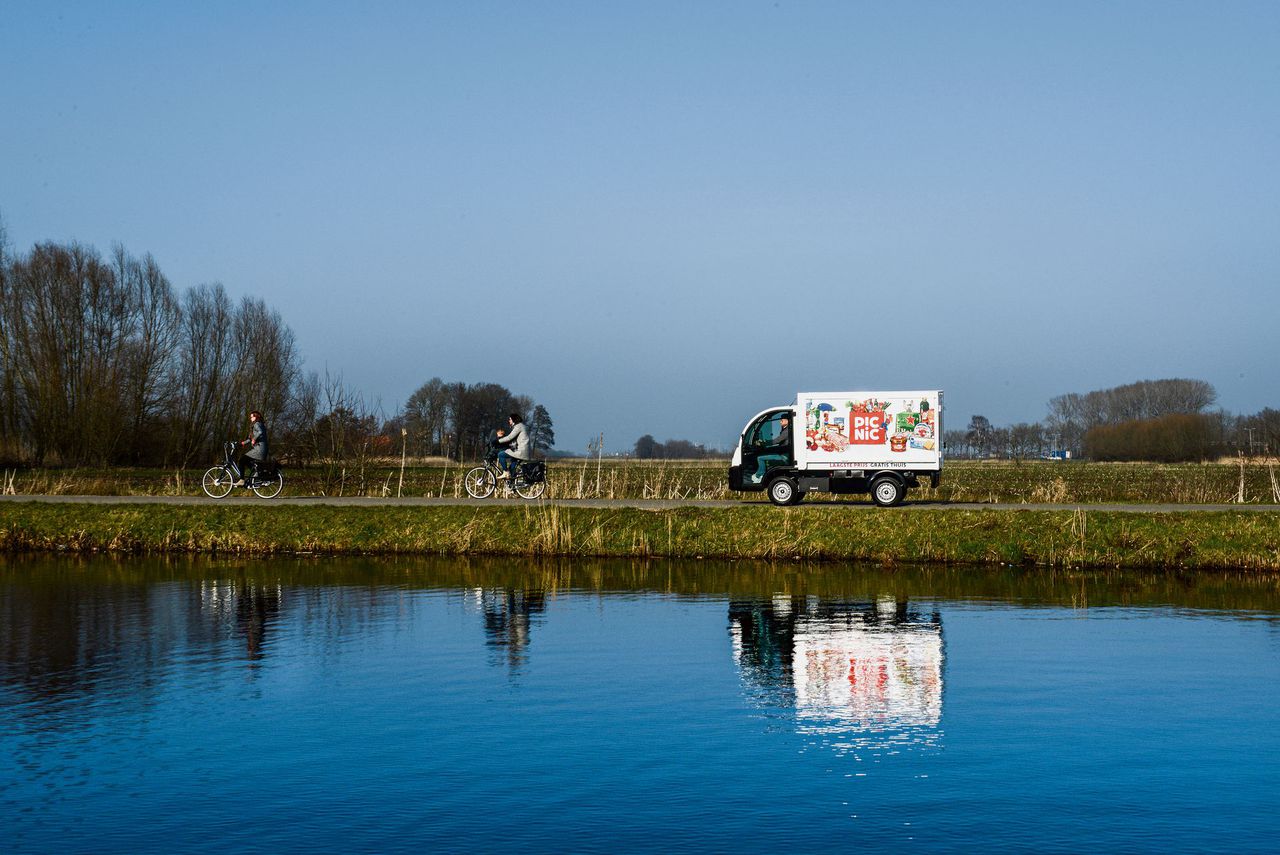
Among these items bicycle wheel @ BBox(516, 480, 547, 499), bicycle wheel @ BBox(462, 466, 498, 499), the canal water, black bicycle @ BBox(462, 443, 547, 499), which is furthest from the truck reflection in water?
bicycle wheel @ BBox(462, 466, 498, 499)

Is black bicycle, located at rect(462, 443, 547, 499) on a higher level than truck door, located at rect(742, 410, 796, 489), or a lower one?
lower

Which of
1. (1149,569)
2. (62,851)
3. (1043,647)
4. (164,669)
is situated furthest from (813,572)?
(62,851)

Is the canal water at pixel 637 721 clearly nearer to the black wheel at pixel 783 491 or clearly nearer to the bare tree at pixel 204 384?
the black wheel at pixel 783 491

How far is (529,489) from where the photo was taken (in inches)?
1307

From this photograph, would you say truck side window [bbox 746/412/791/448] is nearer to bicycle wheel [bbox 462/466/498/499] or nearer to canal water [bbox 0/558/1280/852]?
bicycle wheel [bbox 462/466/498/499]

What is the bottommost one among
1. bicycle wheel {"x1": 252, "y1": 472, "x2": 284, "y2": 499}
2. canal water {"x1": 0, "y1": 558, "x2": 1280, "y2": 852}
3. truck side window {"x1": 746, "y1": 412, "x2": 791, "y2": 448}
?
canal water {"x1": 0, "y1": 558, "x2": 1280, "y2": 852}

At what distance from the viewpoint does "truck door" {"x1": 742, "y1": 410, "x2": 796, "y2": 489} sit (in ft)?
107

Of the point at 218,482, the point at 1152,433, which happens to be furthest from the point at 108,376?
the point at 1152,433

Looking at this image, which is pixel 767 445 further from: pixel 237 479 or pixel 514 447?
pixel 237 479

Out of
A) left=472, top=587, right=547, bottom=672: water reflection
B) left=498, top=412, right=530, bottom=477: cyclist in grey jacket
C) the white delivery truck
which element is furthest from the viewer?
left=498, top=412, right=530, bottom=477: cyclist in grey jacket

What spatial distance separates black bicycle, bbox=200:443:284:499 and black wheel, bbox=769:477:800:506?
13.1m

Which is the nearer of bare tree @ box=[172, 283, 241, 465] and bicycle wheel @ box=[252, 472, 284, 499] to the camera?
bicycle wheel @ box=[252, 472, 284, 499]

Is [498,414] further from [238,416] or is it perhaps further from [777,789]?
[777,789]

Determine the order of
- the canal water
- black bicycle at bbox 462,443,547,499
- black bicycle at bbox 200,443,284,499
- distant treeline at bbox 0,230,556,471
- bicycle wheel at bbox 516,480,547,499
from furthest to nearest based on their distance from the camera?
distant treeline at bbox 0,230,556,471 → black bicycle at bbox 200,443,284,499 → bicycle wheel at bbox 516,480,547,499 → black bicycle at bbox 462,443,547,499 → the canal water
